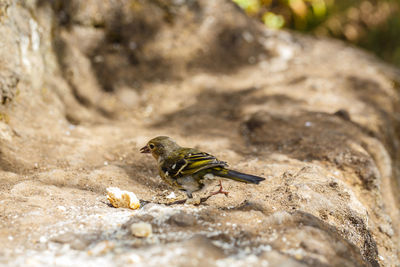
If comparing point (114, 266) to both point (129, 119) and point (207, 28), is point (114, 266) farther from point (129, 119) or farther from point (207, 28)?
point (207, 28)

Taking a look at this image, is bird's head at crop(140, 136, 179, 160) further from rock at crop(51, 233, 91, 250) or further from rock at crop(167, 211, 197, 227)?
rock at crop(51, 233, 91, 250)

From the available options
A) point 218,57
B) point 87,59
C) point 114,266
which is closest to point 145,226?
point 114,266

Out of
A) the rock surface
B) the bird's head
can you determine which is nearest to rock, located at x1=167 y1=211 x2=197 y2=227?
the rock surface

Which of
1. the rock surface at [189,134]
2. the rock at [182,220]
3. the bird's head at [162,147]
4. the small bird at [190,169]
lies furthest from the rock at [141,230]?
the bird's head at [162,147]

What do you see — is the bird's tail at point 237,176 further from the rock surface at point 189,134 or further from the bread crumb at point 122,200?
the bread crumb at point 122,200

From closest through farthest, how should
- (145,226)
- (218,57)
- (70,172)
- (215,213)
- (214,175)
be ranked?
(145,226), (215,213), (214,175), (70,172), (218,57)
